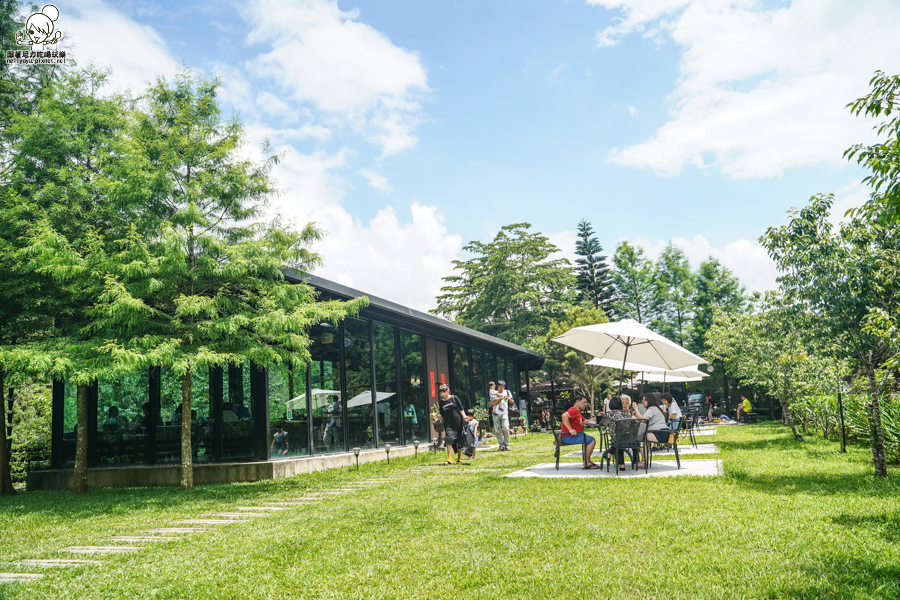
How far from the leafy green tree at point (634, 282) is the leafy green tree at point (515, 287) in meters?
11.3

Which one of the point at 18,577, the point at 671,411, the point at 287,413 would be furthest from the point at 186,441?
the point at 671,411

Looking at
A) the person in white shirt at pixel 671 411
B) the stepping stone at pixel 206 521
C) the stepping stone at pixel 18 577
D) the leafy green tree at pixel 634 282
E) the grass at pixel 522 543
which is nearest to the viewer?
the grass at pixel 522 543

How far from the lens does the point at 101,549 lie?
5.56 metres

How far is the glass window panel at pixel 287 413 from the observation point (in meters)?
11.7

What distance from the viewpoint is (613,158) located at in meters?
13.4

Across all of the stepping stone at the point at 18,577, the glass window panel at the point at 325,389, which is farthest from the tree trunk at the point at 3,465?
the stepping stone at the point at 18,577

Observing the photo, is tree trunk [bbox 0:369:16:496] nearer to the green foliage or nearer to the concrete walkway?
the green foliage

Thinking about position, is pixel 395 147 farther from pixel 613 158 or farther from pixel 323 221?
pixel 613 158

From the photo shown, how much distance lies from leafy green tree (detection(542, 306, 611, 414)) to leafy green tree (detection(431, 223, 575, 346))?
15.5 feet

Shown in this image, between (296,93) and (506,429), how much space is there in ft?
29.9

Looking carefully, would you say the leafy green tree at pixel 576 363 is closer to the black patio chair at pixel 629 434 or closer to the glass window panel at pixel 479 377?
the glass window panel at pixel 479 377

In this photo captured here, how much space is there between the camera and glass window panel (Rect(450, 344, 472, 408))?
20.6 metres

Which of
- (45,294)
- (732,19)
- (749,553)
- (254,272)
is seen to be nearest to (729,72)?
(732,19)

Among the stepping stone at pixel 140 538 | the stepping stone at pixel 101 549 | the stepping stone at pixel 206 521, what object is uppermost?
the stepping stone at pixel 101 549
